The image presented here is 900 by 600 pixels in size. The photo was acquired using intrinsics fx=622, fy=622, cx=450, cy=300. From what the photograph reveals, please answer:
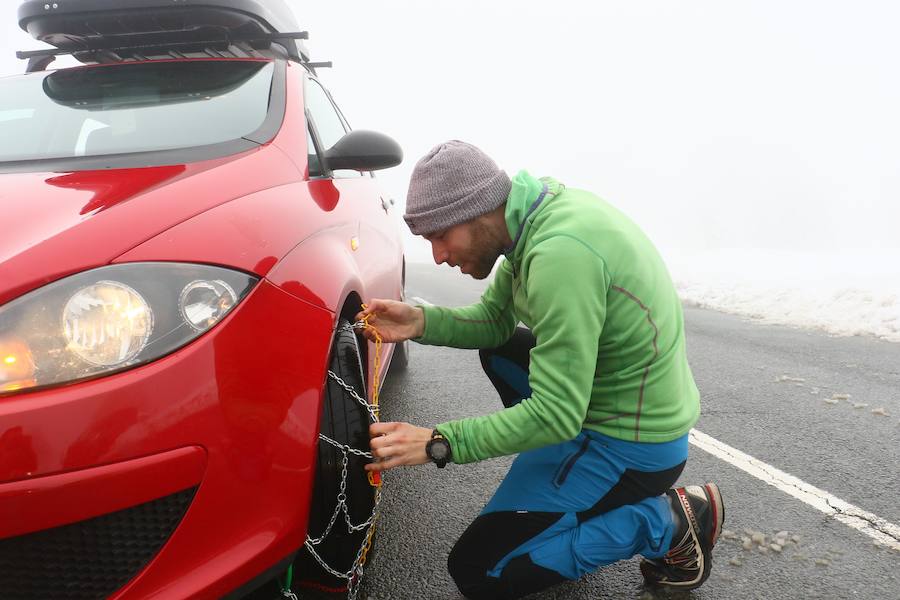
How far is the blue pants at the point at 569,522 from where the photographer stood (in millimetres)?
1706

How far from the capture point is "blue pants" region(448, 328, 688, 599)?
171cm

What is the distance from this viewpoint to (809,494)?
7.68ft

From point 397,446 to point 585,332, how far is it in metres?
0.53

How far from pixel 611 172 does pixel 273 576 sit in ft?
227

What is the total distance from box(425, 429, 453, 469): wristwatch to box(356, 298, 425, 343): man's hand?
23.1 inches

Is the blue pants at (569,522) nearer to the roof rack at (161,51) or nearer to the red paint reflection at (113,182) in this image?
the red paint reflection at (113,182)

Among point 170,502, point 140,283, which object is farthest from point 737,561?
point 140,283

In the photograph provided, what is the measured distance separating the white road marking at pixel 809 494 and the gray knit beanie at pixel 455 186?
5.46 ft

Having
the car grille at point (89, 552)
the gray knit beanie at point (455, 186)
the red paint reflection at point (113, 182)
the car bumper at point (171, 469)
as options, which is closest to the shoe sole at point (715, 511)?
the gray knit beanie at point (455, 186)

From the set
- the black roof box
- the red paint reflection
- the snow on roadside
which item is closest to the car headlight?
the red paint reflection

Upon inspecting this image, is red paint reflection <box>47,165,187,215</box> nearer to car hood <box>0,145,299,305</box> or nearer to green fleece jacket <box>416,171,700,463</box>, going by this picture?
car hood <box>0,145,299,305</box>

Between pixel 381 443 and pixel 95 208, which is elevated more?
pixel 95 208

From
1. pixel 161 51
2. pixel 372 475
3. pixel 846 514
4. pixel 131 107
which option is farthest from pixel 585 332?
pixel 161 51

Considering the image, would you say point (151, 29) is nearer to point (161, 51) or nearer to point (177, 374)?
point (161, 51)
